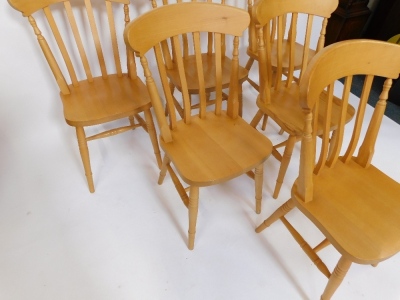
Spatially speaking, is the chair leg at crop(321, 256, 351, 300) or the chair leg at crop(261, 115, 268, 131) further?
the chair leg at crop(261, 115, 268, 131)

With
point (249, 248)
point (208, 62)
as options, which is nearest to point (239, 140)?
point (249, 248)

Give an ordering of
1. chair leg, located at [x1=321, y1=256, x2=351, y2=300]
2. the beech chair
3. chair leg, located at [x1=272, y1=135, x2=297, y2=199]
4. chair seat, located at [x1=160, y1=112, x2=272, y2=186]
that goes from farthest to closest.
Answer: chair leg, located at [x1=272, y1=135, x2=297, y2=199] < the beech chair < chair seat, located at [x1=160, y1=112, x2=272, y2=186] < chair leg, located at [x1=321, y1=256, x2=351, y2=300]

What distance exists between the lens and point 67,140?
5.37ft

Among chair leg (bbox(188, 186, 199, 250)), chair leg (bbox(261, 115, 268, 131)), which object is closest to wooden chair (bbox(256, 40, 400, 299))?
chair leg (bbox(188, 186, 199, 250))

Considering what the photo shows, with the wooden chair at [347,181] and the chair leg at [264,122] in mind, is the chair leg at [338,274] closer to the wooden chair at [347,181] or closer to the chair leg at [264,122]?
the wooden chair at [347,181]

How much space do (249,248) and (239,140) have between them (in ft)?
1.58

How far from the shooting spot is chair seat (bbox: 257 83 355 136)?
1.15m

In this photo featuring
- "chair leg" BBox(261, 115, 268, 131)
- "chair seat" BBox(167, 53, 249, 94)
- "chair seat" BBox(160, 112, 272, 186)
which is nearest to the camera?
"chair seat" BBox(160, 112, 272, 186)

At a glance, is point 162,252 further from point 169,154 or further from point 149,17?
point 149,17

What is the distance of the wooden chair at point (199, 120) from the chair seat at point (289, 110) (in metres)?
0.15

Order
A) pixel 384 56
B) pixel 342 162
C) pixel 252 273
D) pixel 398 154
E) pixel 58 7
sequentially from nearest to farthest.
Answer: pixel 384 56 → pixel 342 162 → pixel 252 273 → pixel 58 7 → pixel 398 154

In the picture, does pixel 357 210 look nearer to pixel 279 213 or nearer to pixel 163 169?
pixel 279 213

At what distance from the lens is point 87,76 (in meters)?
1.31

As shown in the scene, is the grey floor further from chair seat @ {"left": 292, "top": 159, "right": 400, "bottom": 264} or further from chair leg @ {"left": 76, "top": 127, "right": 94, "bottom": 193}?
chair seat @ {"left": 292, "top": 159, "right": 400, "bottom": 264}
